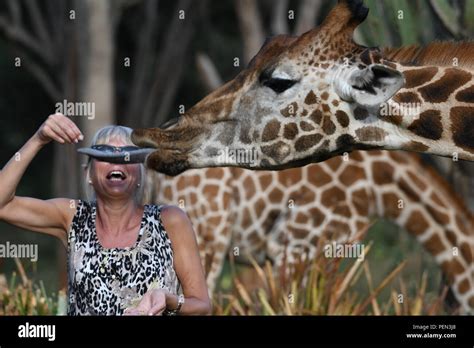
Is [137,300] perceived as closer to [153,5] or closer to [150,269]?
[150,269]

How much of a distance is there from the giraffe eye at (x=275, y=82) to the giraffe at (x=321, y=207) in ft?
10.3

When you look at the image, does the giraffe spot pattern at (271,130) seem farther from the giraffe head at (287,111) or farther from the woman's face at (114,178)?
the woman's face at (114,178)

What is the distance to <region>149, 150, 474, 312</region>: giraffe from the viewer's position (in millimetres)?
8945

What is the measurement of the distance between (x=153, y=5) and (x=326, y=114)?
9163 millimetres

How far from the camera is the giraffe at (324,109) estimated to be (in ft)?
18.4

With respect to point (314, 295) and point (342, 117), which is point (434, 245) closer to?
point (314, 295)

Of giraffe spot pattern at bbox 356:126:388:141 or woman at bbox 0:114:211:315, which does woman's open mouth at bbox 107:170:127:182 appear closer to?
woman at bbox 0:114:211:315

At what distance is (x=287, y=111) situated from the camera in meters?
5.75

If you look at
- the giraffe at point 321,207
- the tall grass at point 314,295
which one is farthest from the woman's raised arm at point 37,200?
the giraffe at point 321,207

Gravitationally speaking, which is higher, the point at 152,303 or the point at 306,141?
the point at 306,141

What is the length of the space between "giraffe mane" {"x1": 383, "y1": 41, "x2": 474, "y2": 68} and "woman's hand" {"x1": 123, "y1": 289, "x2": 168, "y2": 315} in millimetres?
1992

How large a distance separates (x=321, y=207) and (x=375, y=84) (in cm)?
393

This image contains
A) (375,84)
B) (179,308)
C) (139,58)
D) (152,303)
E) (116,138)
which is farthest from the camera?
(139,58)

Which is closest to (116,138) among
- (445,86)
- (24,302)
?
(445,86)
